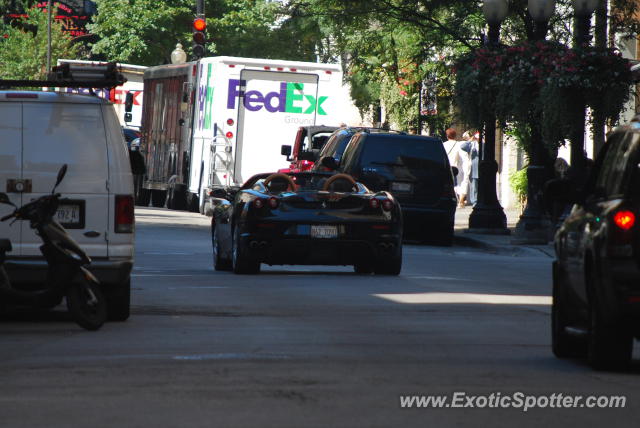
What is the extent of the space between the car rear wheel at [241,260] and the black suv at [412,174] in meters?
6.82

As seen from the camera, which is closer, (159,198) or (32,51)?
(159,198)

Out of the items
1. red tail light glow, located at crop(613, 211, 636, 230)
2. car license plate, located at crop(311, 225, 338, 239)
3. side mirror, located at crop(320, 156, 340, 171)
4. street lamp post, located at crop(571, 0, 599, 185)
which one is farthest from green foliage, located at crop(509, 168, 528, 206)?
red tail light glow, located at crop(613, 211, 636, 230)

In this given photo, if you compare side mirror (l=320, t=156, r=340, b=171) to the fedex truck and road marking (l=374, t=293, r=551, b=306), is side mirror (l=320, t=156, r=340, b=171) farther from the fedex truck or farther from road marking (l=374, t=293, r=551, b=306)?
the fedex truck

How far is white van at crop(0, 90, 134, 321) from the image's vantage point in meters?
12.9

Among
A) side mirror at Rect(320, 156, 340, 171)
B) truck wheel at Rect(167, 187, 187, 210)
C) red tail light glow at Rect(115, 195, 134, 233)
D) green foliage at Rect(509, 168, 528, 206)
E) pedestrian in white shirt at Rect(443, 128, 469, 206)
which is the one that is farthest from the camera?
pedestrian in white shirt at Rect(443, 128, 469, 206)

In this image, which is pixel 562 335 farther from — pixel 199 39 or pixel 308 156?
pixel 199 39

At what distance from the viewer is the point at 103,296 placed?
13.0 meters

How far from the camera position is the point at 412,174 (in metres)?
26.5

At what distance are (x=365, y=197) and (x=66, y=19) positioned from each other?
70310 mm

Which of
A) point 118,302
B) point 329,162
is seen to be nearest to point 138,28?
point 329,162

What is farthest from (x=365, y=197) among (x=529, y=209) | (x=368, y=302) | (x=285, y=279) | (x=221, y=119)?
(x=221, y=119)

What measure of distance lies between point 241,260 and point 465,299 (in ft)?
12.6

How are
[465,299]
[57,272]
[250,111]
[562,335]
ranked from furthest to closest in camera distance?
[250,111] < [465,299] < [57,272] < [562,335]

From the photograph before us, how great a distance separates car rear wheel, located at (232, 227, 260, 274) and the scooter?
6.47 m
